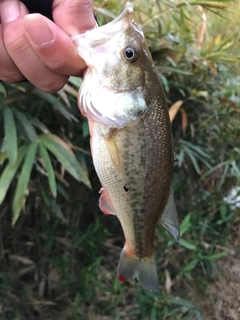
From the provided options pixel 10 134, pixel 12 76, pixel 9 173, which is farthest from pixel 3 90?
pixel 12 76

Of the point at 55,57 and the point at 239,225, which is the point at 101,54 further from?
the point at 239,225

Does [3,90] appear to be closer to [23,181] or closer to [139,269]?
[23,181]

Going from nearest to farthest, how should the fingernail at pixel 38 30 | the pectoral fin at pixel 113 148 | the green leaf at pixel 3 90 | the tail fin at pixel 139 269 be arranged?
the fingernail at pixel 38 30 < the pectoral fin at pixel 113 148 < the tail fin at pixel 139 269 < the green leaf at pixel 3 90

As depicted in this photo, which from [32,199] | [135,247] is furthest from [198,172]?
[135,247]

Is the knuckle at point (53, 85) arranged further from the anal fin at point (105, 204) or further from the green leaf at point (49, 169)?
Answer: the green leaf at point (49, 169)

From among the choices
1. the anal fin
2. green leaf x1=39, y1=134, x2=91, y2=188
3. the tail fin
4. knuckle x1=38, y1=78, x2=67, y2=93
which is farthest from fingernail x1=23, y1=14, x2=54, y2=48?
green leaf x1=39, y1=134, x2=91, y2=188

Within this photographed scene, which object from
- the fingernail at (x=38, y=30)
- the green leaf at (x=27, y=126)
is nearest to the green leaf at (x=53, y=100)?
the green leaf at (x=27, y=126)

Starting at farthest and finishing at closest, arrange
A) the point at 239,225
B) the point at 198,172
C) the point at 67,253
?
1. the point at 239,225
2. the point at 198,172
3. the point at 67,253
